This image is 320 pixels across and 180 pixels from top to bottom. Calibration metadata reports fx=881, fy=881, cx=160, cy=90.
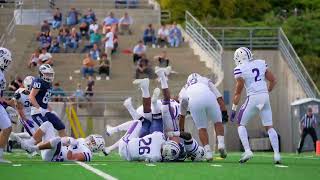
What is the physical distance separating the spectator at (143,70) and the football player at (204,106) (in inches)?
638

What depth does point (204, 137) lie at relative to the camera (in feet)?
54.6

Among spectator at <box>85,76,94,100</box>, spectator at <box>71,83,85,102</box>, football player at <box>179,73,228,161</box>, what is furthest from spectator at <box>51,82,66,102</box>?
football player at <box>179,73,228,161</box>

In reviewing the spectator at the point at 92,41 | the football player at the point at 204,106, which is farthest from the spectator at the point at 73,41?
the football player at the point at 204,106

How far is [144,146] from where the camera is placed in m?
16.2

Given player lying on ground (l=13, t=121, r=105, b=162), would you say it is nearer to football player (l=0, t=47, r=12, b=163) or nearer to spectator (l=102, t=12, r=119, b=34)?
football player (l=0, t=47, r=12, b=163)

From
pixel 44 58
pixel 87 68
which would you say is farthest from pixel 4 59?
pixel 87 68

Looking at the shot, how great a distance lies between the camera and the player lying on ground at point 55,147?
16.1m

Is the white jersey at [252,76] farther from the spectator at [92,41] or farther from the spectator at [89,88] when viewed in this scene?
the spectator at [92,41]

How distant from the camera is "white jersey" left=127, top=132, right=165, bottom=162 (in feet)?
52.6

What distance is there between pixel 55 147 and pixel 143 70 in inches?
678

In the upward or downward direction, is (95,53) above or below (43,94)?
above

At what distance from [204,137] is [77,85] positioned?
50.9ft

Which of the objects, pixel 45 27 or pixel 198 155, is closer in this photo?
pixel 198 155

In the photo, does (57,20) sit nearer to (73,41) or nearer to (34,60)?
(73,41)
